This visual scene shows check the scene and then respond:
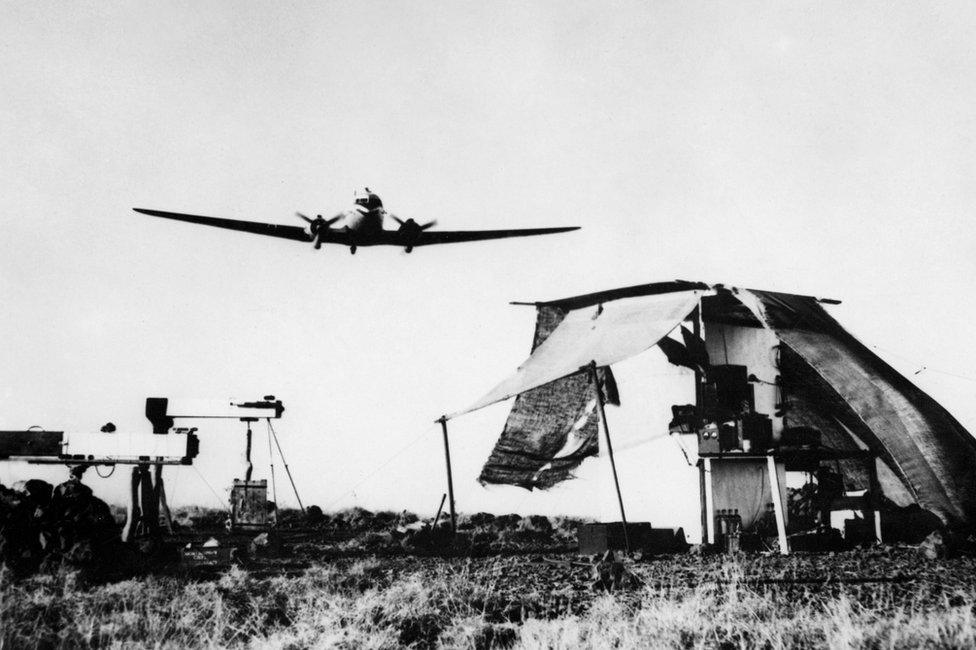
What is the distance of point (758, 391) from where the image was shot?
1480cm

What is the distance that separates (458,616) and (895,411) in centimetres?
816

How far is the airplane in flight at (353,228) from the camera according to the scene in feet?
60.1

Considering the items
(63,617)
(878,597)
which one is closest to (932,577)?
(878,597)

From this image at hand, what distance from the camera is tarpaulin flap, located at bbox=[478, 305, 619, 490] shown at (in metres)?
15.9

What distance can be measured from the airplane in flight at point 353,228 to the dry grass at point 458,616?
437 inches

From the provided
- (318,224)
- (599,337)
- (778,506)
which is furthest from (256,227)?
(778,506)

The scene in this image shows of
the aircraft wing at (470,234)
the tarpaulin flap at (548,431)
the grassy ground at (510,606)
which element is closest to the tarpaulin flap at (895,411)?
the grassy ground at (510,606)

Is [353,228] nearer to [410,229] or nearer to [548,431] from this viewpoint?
[410,229]

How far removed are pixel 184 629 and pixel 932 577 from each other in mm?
7584

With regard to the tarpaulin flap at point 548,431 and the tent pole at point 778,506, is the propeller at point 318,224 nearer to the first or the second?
the tarpaulin flap at point 548,431

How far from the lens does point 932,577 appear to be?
27.7ft

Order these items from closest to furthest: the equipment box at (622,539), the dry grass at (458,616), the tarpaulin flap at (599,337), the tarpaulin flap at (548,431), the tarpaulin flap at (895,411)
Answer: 1. the dry grass at (458,616)
2. the tarpaulin flap at (895,411)
3. the equipment box at (622,539)
4. the tarpaulin flap at (599,337)
5. the tarpaulin flap at (548,431)

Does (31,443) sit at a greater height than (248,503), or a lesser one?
greater

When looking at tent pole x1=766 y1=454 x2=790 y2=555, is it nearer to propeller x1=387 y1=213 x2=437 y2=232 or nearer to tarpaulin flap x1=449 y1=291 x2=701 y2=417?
tarpaulin flap x1=449 y1=291 x2=701 y2=417
